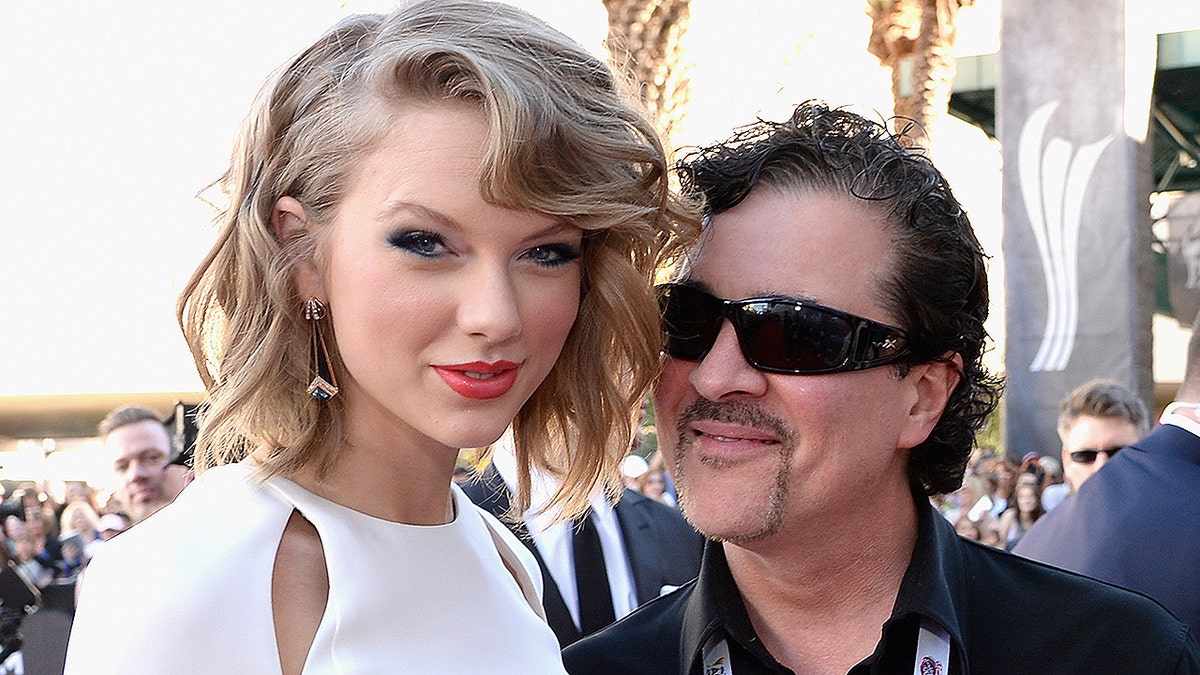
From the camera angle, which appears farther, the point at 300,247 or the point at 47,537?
the point at 47,537

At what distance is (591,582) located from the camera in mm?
4277

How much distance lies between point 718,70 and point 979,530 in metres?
8.58

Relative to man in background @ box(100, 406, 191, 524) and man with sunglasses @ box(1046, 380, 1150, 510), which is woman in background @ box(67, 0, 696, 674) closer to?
man in background @ box(100, 406, 191, 524)

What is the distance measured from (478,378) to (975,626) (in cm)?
92

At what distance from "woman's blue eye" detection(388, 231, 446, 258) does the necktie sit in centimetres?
249

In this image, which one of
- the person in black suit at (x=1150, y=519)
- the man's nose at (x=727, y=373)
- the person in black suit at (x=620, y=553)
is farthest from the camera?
the person in black suit at (x=620, y=553)

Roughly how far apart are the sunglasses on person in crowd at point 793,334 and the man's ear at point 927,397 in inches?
3.7

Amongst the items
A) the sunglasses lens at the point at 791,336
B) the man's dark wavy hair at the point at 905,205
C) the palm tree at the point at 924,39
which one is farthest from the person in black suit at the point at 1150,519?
the palm tree at the point at 924,39

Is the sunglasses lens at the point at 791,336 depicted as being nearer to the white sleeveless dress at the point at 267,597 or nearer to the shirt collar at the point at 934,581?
the shirt collar at the point at 934,581

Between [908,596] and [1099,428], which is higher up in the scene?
[908,596]

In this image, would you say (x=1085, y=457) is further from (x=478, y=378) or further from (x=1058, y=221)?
(x=1058, y=221)

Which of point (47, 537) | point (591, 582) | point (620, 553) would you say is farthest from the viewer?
point (47, 537)

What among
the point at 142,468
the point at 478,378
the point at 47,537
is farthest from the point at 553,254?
the point at 47,537

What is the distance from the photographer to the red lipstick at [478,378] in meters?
1.87
